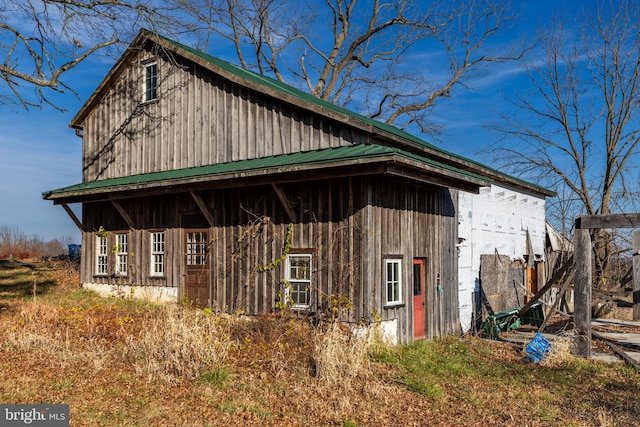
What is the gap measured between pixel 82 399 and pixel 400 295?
700 cm

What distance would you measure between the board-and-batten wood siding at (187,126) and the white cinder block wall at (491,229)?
5.08m

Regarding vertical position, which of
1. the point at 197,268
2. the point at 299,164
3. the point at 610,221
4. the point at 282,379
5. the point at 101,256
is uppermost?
the point at 299,164

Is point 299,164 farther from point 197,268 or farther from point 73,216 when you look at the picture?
point 73,216

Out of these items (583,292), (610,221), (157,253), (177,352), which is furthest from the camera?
(157,253)

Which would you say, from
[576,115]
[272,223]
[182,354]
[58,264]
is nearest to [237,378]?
[182,354]

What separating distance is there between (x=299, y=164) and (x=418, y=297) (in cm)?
463

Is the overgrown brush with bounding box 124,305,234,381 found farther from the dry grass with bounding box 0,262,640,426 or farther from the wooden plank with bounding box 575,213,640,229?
the wooden plank with bounding box 575,213,640,229

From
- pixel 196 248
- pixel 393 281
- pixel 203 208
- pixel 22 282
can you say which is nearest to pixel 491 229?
pixel 393 281

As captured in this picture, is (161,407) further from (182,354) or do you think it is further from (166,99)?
(166,99)

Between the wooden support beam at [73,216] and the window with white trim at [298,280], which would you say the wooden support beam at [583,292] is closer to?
the window with white trim at [298,280]

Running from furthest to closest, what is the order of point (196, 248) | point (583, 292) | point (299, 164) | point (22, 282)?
point (22, 282) < point (196, 248) < point (583, 292) < point (299, 164)

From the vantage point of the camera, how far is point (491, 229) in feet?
53.3

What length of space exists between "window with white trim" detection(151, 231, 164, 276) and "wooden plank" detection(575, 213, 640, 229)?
10.9 m

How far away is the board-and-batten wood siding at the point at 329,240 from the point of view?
11.1m
